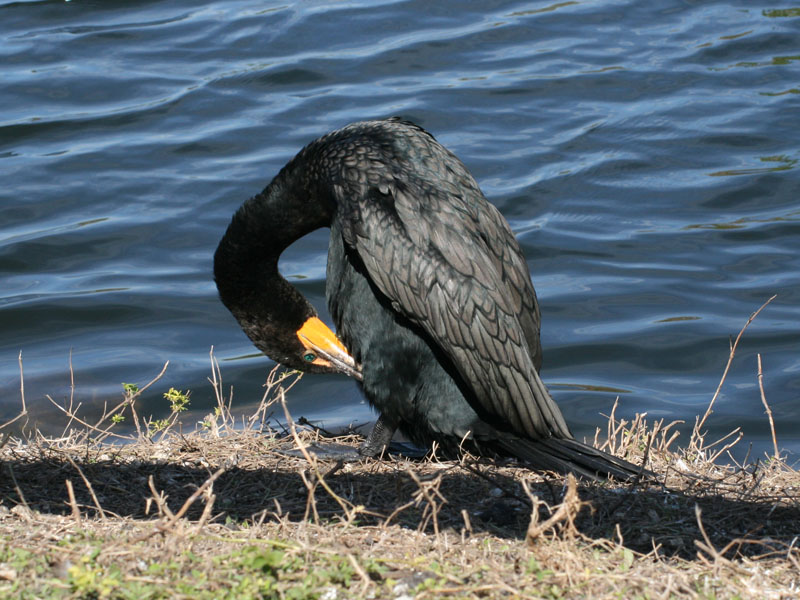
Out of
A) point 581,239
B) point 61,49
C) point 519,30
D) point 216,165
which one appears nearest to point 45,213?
point 216,165

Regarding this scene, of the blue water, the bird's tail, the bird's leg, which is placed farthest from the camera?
the blue water

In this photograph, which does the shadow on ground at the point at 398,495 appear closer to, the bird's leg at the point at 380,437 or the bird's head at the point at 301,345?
the bird's leg at the point at 380,437

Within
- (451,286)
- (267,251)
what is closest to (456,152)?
(267,251)

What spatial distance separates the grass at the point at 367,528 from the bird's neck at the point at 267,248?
0.57 m

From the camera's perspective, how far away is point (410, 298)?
3922 mm

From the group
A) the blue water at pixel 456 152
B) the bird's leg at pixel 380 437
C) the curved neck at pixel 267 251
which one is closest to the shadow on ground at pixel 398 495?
the bird's leg at pixel 380 437

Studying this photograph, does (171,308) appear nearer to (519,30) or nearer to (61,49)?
(61,49)

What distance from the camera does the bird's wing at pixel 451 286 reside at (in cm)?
391

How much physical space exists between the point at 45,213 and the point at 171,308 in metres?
1.86

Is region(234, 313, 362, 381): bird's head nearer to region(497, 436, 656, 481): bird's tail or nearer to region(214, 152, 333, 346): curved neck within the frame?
region(214, 152, 333, 346): curved neck

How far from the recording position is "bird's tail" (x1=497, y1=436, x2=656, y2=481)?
3.77 m

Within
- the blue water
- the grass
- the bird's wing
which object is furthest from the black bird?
the blue water

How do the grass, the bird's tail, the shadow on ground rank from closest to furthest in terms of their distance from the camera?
the grass < the shadow on ground < the bird's tail

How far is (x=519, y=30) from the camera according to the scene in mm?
11391
